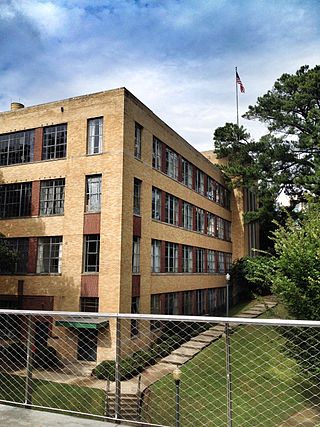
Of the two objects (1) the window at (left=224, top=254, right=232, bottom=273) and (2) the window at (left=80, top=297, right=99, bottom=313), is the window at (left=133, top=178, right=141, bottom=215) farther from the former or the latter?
(1) the window at (left=224, top=254, right=232, bottom=273)

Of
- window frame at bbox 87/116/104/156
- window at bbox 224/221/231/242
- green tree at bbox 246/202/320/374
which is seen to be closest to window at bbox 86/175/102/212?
window frame at bbox 87/116/104/156

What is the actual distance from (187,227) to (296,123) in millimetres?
14410

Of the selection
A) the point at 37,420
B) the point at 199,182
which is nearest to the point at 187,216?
the point at 199,182

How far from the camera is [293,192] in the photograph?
37.2 metres

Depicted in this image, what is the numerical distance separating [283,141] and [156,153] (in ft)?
50.9

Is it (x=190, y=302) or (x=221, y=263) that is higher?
(x=221, y=263)

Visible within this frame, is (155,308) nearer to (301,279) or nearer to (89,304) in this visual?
(89,304)

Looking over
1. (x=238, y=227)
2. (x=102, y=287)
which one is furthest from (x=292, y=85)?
(x=102, y=287)

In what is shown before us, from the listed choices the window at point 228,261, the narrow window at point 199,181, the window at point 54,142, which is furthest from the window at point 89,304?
the window at point 228,261

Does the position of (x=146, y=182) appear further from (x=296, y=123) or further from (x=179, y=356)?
(x=296, y=123)

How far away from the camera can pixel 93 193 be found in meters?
23.5

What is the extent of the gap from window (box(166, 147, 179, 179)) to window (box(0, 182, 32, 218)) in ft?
32.7

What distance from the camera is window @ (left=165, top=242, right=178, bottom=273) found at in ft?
94.1

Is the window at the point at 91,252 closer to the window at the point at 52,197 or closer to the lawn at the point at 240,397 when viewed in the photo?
the window at the point at 52,197
